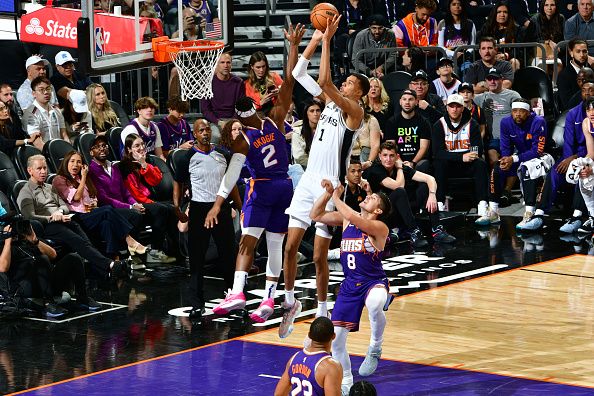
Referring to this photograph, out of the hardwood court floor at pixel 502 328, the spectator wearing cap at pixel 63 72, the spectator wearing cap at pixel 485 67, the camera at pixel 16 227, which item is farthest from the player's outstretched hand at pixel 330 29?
the spectator wearing cap at pixel 485 67

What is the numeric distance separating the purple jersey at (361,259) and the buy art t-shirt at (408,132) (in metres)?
6.71

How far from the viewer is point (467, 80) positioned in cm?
1773

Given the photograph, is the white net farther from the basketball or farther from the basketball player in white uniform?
the basketball player in white uniform

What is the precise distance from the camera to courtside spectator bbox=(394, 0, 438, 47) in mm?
18609

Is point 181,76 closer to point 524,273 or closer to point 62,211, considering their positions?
point 62,211

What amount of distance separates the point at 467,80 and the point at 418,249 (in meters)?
3.92

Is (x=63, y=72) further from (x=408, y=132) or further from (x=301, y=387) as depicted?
(x=301, y=387)

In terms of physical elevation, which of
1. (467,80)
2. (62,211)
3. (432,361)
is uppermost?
(467,80)

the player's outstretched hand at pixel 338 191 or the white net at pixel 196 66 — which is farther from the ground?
the white net at pixel 196 66

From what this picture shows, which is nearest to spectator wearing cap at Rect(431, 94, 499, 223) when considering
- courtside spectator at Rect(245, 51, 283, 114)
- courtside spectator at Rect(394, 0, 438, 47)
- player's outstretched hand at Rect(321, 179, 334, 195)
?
courtside spectator at Rect(245, 51, 283, 114)

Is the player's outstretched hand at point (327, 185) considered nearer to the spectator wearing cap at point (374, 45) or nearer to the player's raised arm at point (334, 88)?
the player's raised arm at point (334, 88)

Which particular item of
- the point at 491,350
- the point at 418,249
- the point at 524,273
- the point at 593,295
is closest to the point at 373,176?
the point at 418,249

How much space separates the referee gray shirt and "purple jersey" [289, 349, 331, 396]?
15.7 ft

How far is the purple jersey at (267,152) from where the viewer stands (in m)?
11.4
